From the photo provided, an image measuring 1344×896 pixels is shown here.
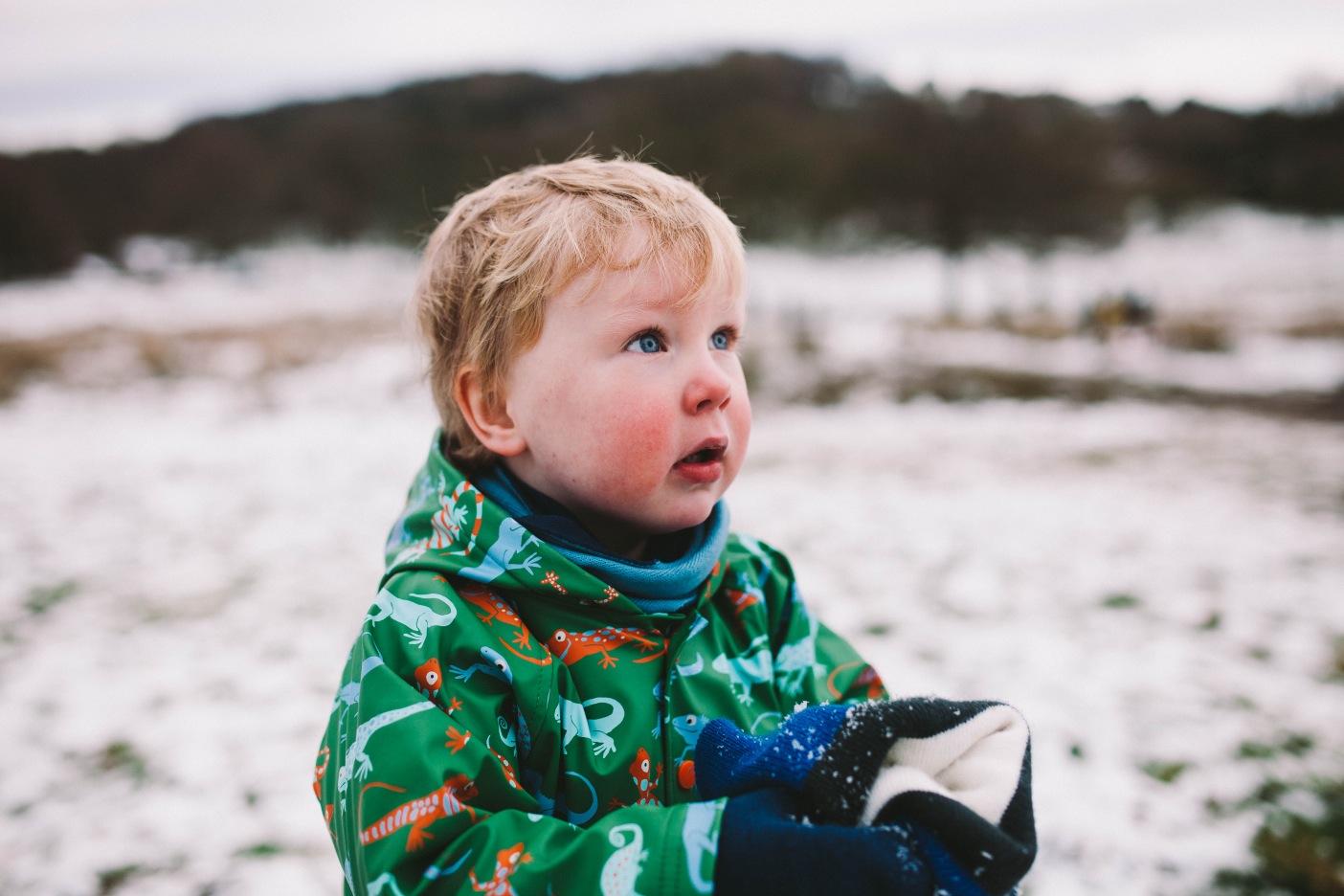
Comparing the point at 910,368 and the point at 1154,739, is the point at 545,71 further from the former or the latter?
the point at 1154,739

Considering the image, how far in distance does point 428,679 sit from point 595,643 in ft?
0.85

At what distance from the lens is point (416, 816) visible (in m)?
0.92

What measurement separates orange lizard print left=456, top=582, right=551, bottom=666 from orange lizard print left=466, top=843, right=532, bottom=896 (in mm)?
250

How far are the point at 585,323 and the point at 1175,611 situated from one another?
15.1 feet

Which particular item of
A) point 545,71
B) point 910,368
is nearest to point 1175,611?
point 910,368

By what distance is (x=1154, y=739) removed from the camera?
3.19 meters

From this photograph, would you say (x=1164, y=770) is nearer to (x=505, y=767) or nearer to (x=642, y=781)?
(x=642, y=781)

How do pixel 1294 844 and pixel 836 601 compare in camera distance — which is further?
pixel 836 601

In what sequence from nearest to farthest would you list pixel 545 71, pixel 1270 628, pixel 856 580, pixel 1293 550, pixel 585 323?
pixel 585 323
pixel 1270 628
pixel 856 580
pixel 1293 550
pixel 545 71

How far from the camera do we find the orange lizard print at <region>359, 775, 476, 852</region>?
0.92m

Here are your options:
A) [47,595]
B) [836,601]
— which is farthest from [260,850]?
[47,595]

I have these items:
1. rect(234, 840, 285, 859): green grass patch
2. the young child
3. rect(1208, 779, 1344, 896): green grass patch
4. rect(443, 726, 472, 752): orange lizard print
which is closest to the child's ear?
the young child

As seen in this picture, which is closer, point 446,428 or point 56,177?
point 446,428

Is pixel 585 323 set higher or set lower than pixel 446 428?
higher
